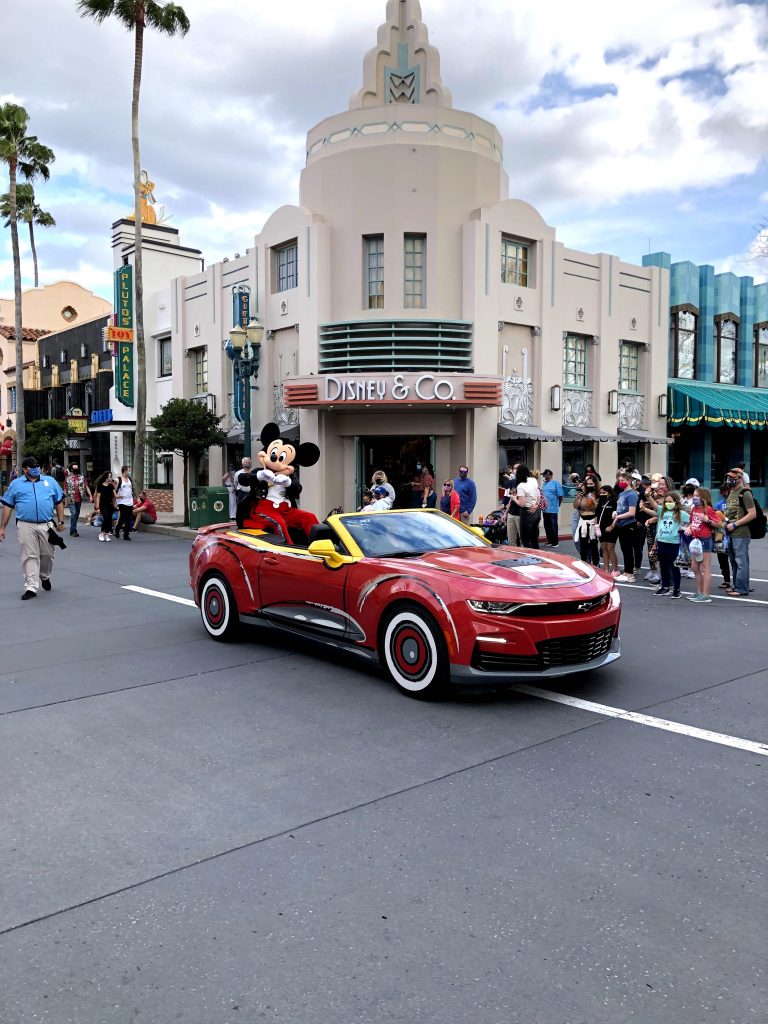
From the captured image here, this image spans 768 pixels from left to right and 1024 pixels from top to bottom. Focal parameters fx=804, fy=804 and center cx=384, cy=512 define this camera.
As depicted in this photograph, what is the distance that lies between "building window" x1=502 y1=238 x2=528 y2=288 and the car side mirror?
16.4 m

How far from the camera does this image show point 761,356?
96.8 ft

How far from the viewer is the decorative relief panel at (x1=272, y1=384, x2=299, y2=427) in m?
22.4

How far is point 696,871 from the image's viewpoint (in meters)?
3.53

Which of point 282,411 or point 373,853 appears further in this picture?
point 282,411

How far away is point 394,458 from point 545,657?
52.1 feet

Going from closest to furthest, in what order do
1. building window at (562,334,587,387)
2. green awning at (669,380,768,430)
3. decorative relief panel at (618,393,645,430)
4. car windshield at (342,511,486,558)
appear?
car windshield at (342,511,486,558) → building window at (562,334,587,387) → decorative relief panel at (618,393,645,430) → green awning at (669,380,768,430)

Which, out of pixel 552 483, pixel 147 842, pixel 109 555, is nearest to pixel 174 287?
pixel 109 555

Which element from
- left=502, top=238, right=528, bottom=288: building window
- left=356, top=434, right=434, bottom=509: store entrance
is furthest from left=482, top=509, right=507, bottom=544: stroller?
left=502, top=238, right=528, bottom=288: building window

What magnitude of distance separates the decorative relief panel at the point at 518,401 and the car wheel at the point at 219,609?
47.4 feet

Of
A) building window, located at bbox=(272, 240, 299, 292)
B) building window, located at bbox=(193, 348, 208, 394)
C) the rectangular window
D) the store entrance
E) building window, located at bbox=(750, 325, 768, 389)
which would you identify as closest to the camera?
the rectangular window

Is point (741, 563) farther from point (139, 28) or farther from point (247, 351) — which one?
point (139, 28)

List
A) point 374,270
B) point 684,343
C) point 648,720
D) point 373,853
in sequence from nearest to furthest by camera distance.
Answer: point 373,853 < point 648,720 < point 374,270 < point 684,343

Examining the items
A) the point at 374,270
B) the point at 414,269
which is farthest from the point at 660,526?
the point at 374,270

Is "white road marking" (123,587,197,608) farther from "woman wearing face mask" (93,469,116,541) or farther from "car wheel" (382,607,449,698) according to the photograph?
"woman wearing face mask" (93,469,116,541)
